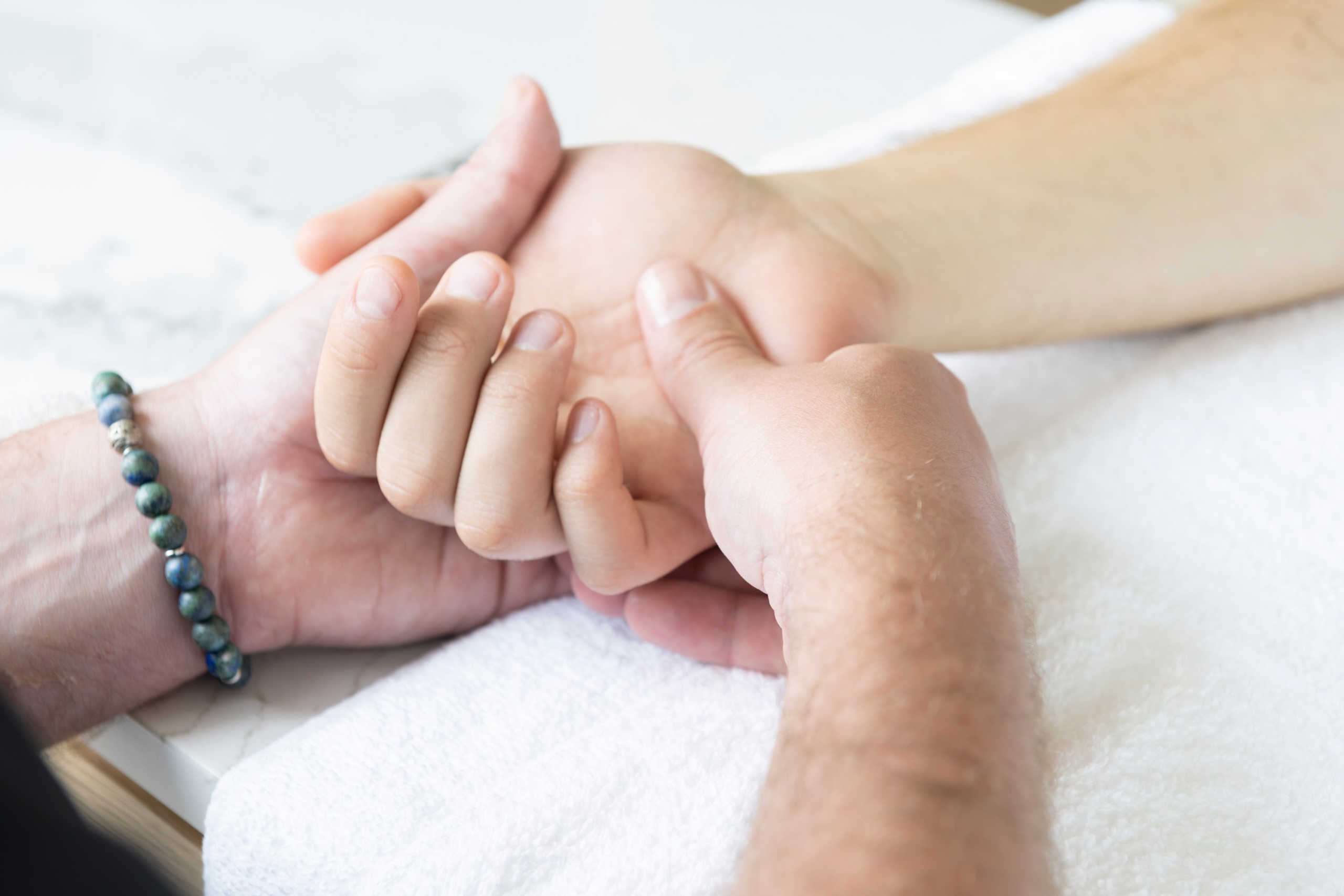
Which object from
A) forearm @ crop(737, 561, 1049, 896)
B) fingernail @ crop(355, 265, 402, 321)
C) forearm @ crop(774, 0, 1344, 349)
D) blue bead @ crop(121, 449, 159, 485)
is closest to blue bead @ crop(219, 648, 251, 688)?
blue bead @ crop(121, 449, 159, 485)

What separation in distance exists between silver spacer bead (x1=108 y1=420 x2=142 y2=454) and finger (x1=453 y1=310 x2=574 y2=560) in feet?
0.56

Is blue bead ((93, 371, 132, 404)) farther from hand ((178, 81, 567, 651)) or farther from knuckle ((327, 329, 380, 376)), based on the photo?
knuckle ((327, 329, 380, 376))

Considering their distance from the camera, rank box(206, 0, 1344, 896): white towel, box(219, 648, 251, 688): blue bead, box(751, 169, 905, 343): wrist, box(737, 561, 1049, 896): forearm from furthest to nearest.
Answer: box(751, 169, 905, 343): wrist, box(219, 648, 251, 688): blue bead, box(206, 0, 1344, 896): white towel, box(737, 561, 1049, 896): forearm

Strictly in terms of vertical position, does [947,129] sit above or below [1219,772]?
above

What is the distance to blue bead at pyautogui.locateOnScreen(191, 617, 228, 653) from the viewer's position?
0.49 metres

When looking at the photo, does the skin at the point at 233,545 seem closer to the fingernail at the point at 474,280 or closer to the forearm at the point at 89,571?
the forearm at the point at 89,571

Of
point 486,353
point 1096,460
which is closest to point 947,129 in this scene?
point 1096,460

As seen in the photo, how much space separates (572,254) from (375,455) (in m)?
0.19

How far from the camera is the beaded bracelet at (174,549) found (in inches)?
19.3

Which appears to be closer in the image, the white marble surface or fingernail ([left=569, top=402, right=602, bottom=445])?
fingernail ([left=569, top=402, right=602, bottom=445])

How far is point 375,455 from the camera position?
49 centimetres

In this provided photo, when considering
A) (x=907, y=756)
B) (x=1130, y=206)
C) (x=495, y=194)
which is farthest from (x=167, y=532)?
(x=1130, y=206)

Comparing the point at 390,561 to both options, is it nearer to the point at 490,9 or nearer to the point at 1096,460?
the point at 1096,460

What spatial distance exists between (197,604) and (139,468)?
0.07m
